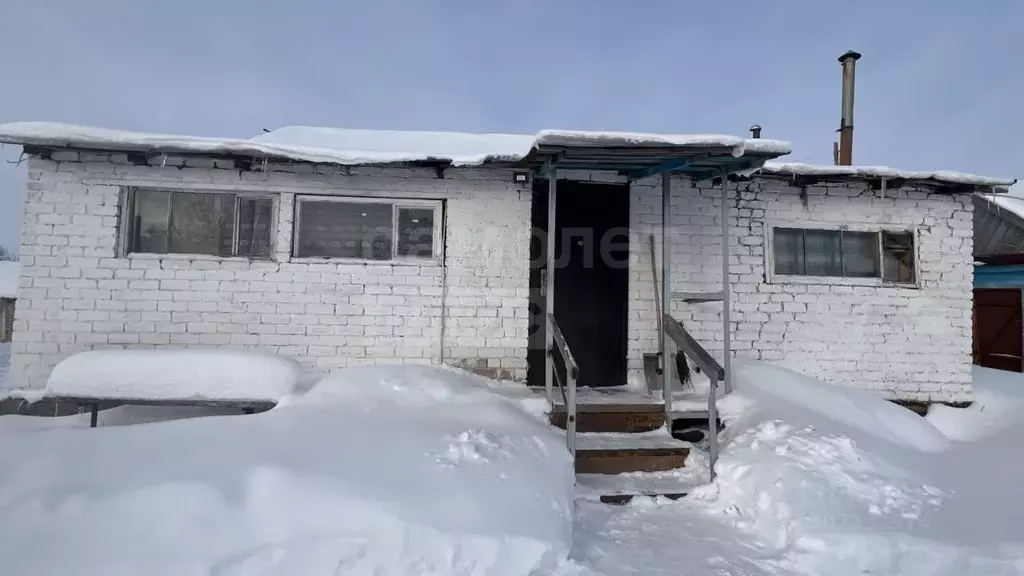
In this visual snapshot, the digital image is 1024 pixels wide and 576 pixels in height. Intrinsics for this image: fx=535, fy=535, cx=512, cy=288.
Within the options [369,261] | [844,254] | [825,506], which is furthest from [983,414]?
[369,261]

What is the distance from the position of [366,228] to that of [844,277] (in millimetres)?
5781

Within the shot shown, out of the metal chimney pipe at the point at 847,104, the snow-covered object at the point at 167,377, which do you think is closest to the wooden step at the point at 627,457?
the snow-covered object at the point at 167,377

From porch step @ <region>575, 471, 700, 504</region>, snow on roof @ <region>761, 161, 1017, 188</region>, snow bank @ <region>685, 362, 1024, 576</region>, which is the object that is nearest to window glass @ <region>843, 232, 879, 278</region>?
snow on roof @ <region>761, 161, 1017, 188</region>

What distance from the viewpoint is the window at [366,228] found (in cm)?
588

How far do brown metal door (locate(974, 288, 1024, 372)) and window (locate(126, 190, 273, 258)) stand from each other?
13.3 m

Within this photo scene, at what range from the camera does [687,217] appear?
6.38 m

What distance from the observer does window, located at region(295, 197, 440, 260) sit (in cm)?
588

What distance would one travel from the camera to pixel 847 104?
900 centimetres

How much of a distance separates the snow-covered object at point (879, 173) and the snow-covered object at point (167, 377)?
5642 millimetres

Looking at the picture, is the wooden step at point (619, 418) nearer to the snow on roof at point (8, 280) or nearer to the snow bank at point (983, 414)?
the snow bank at point (983, 414)

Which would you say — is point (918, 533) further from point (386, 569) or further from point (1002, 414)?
point (1002, 414)

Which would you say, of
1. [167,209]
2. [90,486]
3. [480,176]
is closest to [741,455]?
[480,176]

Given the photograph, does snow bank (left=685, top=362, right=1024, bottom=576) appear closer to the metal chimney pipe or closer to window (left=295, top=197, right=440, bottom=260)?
window (left=295, top=197, right=440, bottom=260)

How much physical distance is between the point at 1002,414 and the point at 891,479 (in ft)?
11.5
